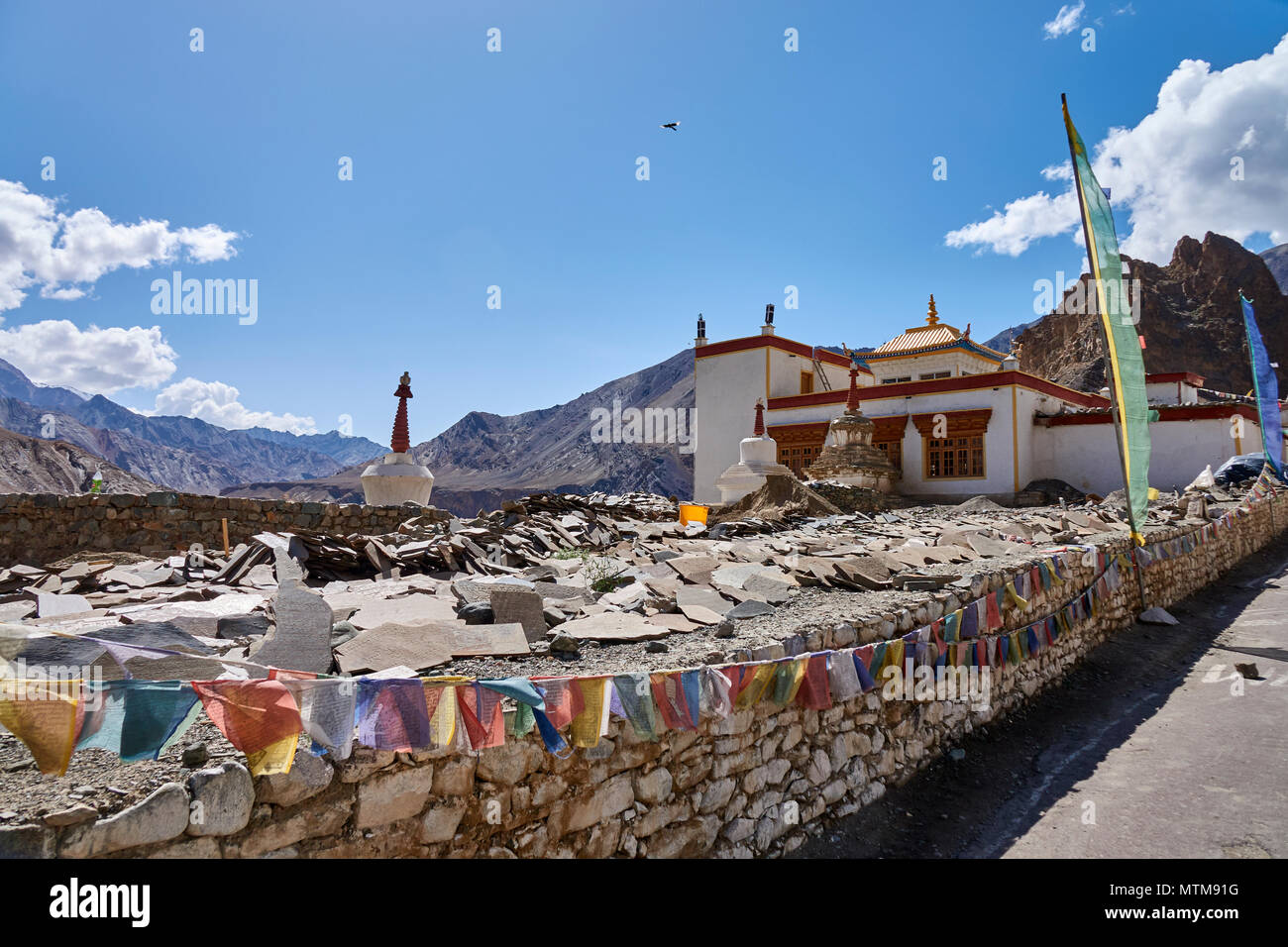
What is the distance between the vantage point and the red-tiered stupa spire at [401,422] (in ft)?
48.5

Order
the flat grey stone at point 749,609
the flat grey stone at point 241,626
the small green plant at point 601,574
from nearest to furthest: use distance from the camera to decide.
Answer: the flat grey stone at point 241,626 < the flat grey stone at point 749,609 < the small green plant at point 601,574

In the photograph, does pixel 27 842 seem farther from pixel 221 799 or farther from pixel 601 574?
pixel 601 574

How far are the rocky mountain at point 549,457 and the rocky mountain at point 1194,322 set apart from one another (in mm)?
35571

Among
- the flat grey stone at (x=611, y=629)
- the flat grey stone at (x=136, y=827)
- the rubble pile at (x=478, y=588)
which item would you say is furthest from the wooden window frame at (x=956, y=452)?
the flat grey stone at (x=136, y=827)

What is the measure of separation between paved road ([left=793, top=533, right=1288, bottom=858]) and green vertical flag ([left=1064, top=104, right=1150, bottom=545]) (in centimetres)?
294

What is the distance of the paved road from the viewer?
15.6 ft

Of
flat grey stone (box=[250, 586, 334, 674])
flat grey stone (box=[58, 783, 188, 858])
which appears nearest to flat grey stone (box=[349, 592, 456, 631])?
flat grey stone (box=[250, 586, 334, 674])

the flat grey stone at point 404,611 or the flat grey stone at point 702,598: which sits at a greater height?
the flat grey stone at point 404,611

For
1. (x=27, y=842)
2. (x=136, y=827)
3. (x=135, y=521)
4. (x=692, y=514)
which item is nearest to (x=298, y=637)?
(x=136, y=827)

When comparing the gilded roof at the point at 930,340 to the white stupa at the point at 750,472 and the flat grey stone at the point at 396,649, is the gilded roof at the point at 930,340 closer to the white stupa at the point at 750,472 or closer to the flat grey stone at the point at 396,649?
the white stupa at the point at 750,472

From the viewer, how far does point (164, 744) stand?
2.39 meters

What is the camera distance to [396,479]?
45.9ft

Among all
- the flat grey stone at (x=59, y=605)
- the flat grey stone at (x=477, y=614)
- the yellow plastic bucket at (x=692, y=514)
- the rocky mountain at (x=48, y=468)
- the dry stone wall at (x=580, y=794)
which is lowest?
the dry stone wall at (x=580, y=794)
